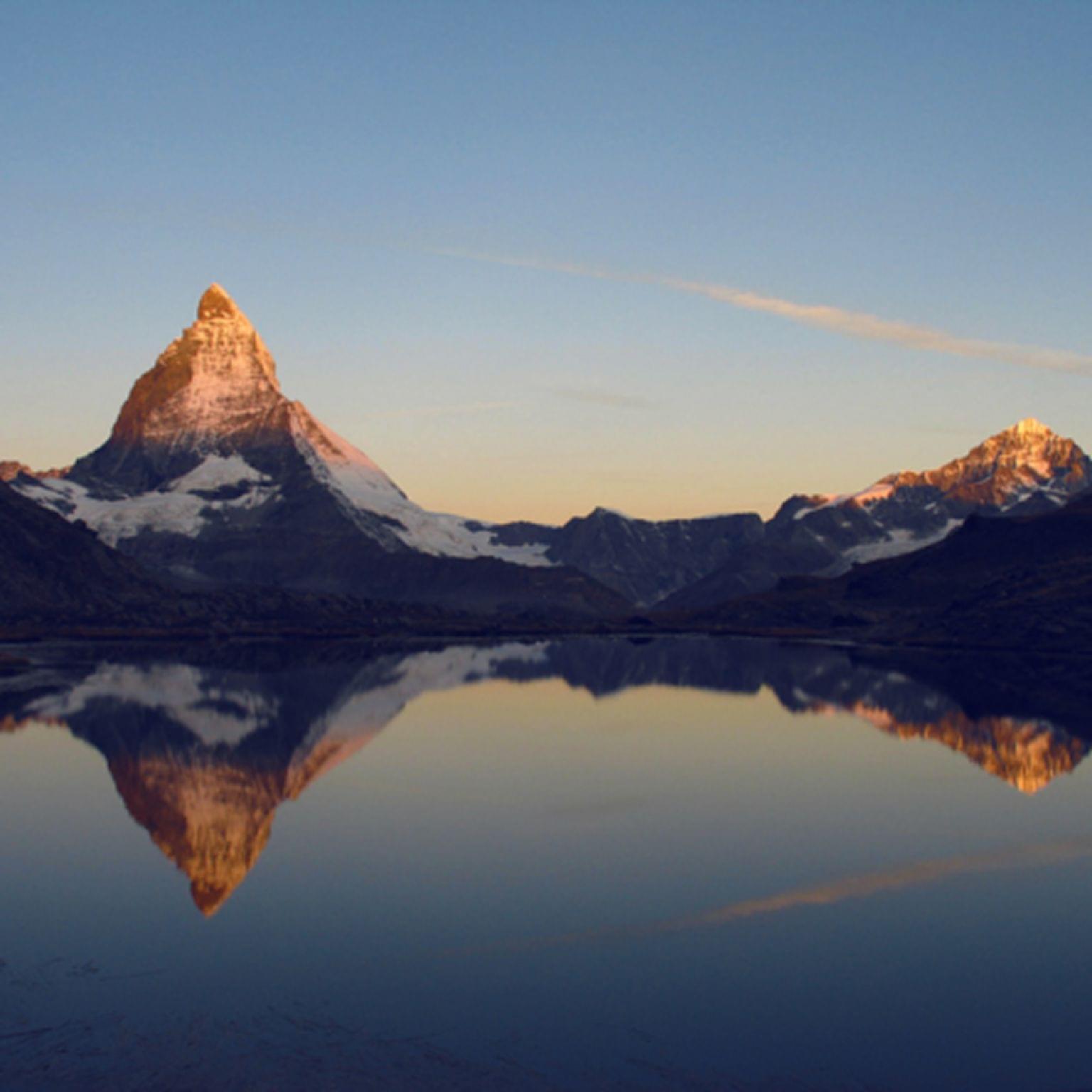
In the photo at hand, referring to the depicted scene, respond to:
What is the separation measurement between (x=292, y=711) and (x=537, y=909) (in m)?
72.2

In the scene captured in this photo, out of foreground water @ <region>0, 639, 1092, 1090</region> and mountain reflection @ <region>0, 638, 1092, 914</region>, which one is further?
mountain reflection @ <region>0, 638, 1092, 914</region>

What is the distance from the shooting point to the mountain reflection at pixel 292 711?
66.6 m

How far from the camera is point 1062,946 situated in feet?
142

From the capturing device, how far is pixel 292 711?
116 metres

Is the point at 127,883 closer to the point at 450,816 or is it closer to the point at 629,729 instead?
the point at 450,816

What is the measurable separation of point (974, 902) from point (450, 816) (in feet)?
85.1

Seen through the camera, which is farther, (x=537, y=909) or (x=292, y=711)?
(x=292, y=711)

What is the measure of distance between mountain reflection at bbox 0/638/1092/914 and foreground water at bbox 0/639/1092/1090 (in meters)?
0.56

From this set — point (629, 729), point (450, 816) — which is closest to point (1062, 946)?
point (450, 816)

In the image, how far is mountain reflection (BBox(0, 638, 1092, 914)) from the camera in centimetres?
6656

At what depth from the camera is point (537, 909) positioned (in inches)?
1843

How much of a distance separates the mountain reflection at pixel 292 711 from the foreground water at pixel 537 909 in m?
0.56

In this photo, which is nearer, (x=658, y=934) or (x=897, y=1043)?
(x=897, y=1043)

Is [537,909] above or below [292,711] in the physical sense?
below
